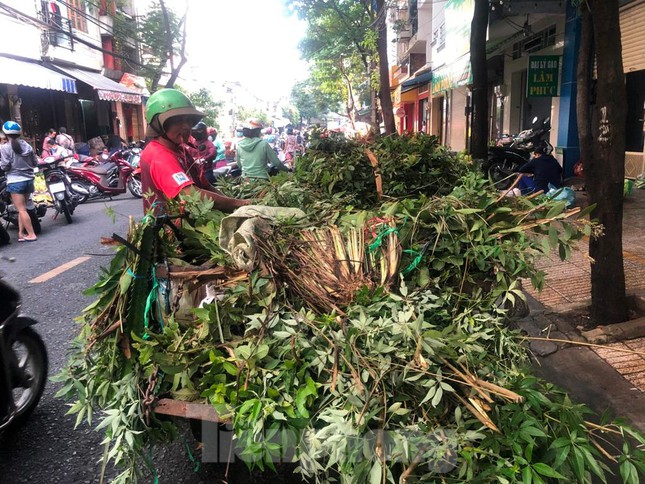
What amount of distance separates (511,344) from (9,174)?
7644 mm

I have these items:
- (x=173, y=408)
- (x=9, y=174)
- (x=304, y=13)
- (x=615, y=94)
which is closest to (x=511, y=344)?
(x=173, y=408)

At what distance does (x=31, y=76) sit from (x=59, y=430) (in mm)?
15066

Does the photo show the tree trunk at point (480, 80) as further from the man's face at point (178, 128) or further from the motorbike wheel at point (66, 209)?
the motorbike wheel at point (66, 209)

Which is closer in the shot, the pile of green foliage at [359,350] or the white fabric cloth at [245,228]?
the pile of green foliage at [359,350]

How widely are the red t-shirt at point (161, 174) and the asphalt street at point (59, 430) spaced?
0.27m

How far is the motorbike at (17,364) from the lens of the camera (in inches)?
105

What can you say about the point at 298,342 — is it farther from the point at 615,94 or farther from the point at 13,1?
the point at 13,1

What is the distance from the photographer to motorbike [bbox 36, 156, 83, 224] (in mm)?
8609

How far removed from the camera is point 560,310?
4.28 m

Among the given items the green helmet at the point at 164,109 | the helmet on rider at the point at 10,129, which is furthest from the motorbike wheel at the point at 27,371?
the helmet on rider at the point at 10,129

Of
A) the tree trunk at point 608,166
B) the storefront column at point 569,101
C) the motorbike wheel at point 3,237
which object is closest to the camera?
the tree trunk at point 608,166

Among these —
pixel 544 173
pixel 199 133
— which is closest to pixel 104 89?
pixel 199 133

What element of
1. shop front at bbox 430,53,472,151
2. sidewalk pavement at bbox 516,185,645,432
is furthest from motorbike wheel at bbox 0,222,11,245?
shop front at bbox 430,53,472,151

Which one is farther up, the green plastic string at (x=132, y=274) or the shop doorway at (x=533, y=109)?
the shop doorway at (x=533, y=109)
